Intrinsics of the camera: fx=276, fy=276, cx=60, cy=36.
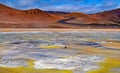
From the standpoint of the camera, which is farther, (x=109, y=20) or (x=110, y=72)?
(x=109, y=20)

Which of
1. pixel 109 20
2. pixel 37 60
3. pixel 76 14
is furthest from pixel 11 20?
pixel 37 60

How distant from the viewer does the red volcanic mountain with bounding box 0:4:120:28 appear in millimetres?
82812

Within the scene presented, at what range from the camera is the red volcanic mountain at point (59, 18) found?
82812 millimetres

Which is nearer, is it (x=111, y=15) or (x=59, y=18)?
(x=59, y=18)

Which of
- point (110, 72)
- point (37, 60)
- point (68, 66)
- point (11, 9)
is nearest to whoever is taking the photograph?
point (110, 72)

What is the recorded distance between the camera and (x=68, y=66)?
37.6 ft

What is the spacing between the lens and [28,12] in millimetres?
91938

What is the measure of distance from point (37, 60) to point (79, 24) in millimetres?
73737

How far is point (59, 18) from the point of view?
9056 centimetres

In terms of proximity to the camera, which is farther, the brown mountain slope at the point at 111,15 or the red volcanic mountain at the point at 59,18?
the brown mountain slope at the point at 111,15

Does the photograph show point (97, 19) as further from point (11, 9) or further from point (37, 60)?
point (37, 60)

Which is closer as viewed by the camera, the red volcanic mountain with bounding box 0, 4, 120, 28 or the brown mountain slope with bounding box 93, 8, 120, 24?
the red volcanic mountain with bounding box 0, 4, 120, 28

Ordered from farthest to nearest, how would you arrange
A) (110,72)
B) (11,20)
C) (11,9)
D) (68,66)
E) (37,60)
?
(11,9) < (11,20) < (37,60) < (68,66) < (110,72)

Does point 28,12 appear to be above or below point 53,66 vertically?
above
